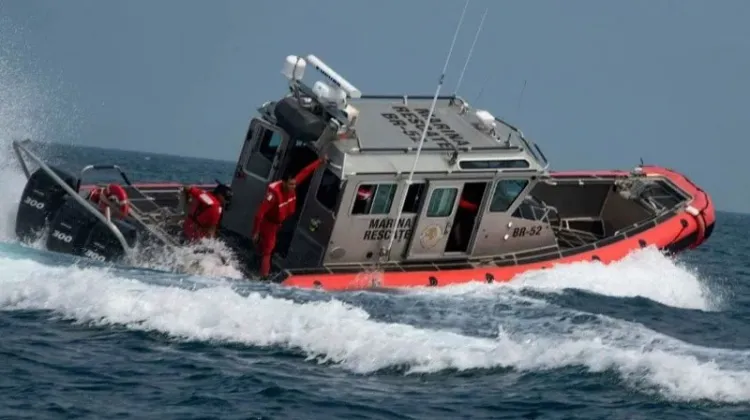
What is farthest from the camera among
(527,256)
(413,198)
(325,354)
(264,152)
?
(527,256)

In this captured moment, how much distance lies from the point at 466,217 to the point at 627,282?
232cm

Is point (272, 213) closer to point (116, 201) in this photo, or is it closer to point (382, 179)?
point (382, 179)

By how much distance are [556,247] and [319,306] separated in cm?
497

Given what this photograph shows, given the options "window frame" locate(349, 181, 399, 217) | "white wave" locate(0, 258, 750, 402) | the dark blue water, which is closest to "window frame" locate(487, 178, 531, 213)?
the dark blue water

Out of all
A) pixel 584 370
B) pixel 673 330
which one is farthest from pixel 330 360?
pixel 673 330

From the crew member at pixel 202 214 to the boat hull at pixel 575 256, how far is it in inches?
45.0

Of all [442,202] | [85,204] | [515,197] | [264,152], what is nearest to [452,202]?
[442,202]

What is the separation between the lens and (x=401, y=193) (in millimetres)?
16328

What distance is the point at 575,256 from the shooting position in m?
17.9

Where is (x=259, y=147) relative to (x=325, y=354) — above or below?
above

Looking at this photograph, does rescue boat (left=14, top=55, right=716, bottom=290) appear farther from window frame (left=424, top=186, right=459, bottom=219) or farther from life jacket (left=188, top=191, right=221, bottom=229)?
life jacket (left=188, top=191, right=221, bottom=229)

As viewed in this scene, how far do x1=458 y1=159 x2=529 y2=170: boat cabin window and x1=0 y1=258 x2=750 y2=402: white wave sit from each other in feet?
9.48

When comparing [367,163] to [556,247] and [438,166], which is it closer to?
[438,166]

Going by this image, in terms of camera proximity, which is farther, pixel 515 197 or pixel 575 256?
pixel 575 256
